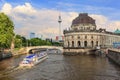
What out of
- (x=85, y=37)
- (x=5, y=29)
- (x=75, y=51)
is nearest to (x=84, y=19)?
(x=85, y=37)

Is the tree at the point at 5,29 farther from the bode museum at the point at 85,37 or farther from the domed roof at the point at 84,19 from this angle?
the domed roof at the point at 84,19

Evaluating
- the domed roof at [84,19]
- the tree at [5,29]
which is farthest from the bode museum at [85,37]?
the tree at [5,29]

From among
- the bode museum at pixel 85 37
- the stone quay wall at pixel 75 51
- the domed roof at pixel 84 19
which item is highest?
the domed roof at pixel 84 19

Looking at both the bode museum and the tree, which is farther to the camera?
the bode museum

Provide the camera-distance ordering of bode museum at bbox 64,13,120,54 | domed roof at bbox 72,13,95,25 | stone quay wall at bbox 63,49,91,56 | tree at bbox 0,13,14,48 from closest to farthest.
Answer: tree at bbox 0,13,14,48, stone quay wall at bbox 63,49,91,56, bode museum at bbox 64,13,120,54, domed roof at bbox 72,13,95,25

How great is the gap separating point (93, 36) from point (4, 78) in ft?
396

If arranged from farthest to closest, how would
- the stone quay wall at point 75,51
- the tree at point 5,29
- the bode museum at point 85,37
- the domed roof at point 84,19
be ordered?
the domed roof at point 84,19 < the bode museum at point 85,37 < the stone quay wall at point 75,51 < the tree at point 5,29

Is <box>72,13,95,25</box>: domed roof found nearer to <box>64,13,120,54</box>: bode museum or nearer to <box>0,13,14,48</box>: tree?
<box>64,13,120,54</box>: bode museum

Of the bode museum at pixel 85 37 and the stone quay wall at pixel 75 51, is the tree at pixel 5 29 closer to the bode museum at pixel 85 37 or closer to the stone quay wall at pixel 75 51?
the stone quay wall at pixel 75 51

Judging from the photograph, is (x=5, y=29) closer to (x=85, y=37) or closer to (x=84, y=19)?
(x=85, y=37)

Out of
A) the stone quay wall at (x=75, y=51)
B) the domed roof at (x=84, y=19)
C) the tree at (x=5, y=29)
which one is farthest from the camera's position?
the domed roof at (x=84, y=19)

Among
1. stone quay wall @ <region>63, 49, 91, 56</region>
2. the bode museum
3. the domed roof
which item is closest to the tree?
stone quay wall @ <region>63, 49, 91, 56</region>

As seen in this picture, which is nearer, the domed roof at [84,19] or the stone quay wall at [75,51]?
the stone quay wall at [75,51]

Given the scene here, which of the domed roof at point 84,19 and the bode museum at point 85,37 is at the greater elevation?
the domed roof at point 84,19
